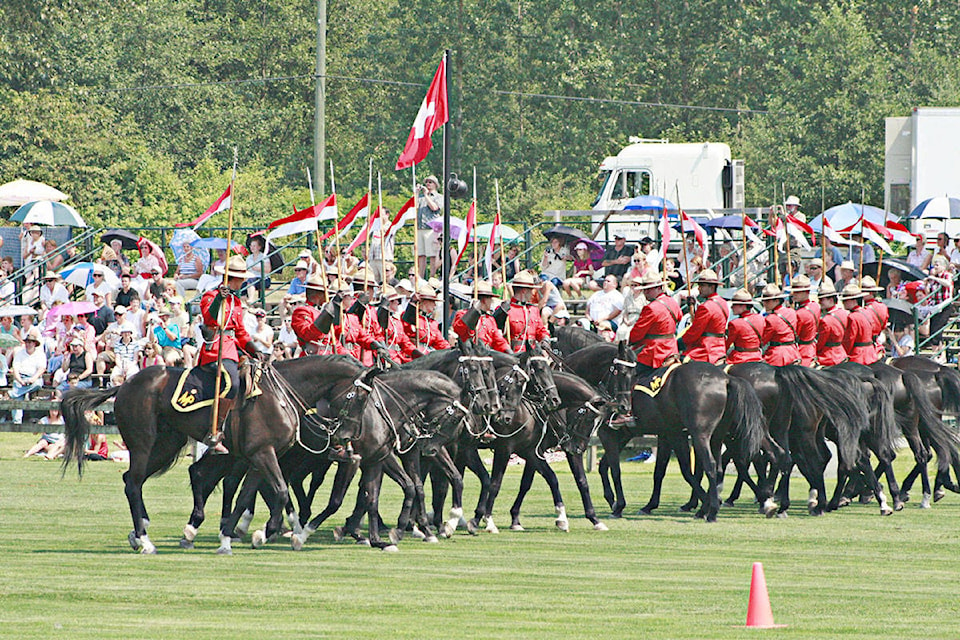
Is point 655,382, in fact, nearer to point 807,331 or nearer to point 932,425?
point 807,331

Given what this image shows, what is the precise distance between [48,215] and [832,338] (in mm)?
16374

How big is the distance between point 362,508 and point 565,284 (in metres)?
12.9

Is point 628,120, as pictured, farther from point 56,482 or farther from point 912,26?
point 56,482

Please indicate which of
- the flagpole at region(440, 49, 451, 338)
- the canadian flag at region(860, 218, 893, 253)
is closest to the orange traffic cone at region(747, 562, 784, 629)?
the flagpole at region(440, 49, 451, 338)

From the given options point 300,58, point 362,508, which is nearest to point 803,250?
point 362,508

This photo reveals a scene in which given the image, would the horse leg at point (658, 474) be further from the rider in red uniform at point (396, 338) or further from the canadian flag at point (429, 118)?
the canadian flag at point (429, 118)

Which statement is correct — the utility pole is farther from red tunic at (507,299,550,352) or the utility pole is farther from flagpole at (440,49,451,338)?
red tunic at (507,299,550,352)

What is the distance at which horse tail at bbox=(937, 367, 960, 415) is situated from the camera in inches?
792

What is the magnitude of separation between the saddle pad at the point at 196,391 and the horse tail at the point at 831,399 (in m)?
6.49

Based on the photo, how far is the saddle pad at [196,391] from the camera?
15.3 m

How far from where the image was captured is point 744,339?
64.4 ft

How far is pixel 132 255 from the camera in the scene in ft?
119

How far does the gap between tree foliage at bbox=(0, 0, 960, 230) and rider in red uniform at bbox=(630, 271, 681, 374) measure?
30543 millimetres

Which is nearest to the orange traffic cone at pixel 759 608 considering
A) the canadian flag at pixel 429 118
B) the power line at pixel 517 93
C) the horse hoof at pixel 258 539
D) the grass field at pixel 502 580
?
the grass field at pixel 502 580
